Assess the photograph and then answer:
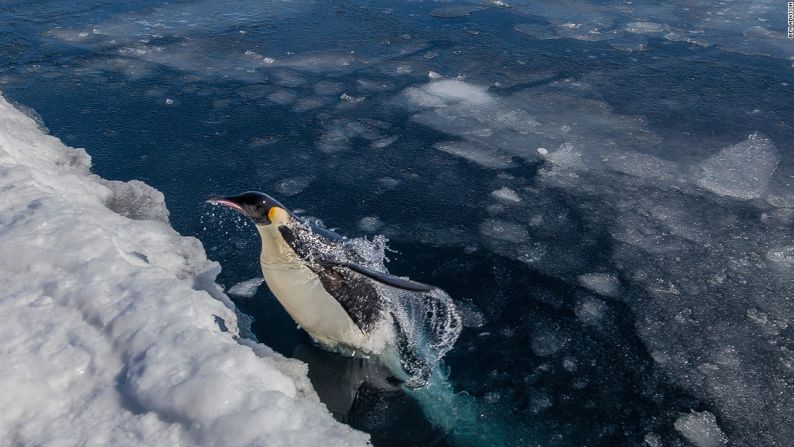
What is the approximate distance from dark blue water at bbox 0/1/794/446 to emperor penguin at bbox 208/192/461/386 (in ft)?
0.46

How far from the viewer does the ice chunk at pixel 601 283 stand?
4.44 meters

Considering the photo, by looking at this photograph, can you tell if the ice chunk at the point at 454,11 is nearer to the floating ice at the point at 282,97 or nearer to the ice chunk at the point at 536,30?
the ice chunk at the point at 536,30

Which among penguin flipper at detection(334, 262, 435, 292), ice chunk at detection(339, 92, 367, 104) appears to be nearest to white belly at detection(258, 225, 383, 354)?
penguin flipper at detection(334, 262, 435, 292)

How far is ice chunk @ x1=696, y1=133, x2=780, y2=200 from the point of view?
18.3ft

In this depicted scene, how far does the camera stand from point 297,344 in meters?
3.97

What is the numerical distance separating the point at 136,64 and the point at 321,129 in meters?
2.80

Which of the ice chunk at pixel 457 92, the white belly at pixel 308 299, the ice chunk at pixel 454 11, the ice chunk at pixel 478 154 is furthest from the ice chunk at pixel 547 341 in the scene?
the ice chunk at pixel 454 11

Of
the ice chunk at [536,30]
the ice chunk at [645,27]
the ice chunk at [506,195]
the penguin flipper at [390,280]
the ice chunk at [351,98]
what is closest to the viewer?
the penguin flipper at [390,280]

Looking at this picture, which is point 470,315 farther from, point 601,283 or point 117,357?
point 117,357

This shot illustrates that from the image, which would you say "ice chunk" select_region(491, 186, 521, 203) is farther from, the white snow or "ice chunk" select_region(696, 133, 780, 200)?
the white snow

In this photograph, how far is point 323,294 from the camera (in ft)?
12.5

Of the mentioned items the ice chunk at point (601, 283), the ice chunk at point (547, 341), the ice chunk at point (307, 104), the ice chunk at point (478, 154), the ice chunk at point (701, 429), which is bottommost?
the ice chunk at point (478, 154)

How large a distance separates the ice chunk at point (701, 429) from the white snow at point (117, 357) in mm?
1838

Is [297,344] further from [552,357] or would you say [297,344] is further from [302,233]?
[552,357]
